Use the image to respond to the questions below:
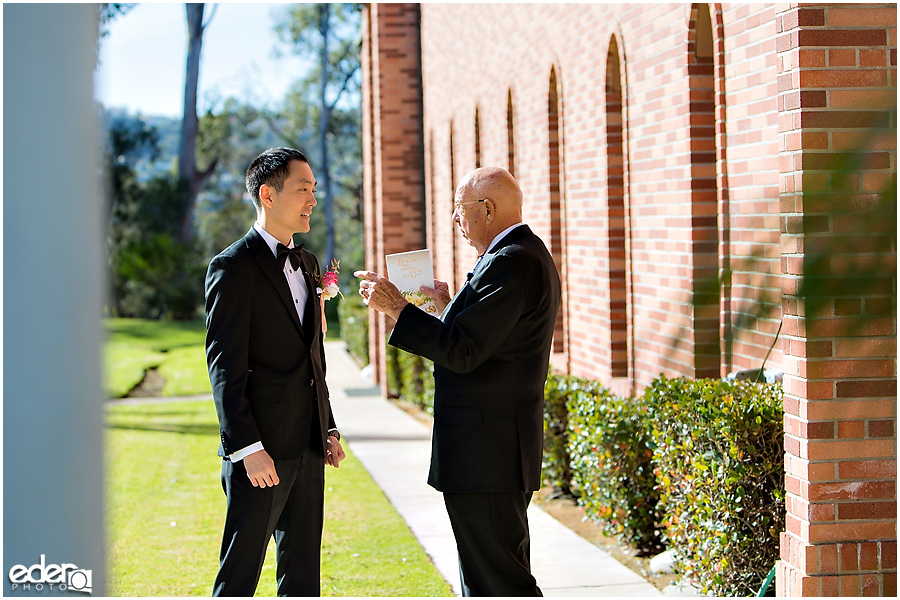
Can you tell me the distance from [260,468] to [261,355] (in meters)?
0.45

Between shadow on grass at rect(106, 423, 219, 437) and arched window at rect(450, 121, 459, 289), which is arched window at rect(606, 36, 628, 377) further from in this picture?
shadow on grass at rect(106, 423, 219, 437)

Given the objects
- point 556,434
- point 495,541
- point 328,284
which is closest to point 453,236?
point 556,434

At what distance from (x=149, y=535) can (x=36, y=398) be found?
6.07 meters

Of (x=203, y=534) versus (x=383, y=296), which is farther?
(x=203, y=534)

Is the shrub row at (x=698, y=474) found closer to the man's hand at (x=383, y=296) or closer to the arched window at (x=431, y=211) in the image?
the man's hand at (x=383, y=296)

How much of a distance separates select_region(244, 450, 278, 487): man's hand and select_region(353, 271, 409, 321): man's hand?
2.33 feet

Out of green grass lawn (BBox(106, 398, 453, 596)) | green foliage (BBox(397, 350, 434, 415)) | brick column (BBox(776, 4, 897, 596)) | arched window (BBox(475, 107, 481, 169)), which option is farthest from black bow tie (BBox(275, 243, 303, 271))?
green foliage (BBox(397, 350, 434, 415))

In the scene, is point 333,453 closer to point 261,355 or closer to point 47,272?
point 261,355

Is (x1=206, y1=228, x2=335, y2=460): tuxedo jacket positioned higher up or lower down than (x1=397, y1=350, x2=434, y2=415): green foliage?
higher up

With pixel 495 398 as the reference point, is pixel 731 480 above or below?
below

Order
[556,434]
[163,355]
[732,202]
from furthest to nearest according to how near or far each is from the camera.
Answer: [163,355], [556,434], [732,202]

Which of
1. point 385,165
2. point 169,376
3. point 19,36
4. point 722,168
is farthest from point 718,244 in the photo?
point 169,376

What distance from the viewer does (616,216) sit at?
7.59 meters

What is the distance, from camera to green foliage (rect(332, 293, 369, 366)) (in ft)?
62.6
